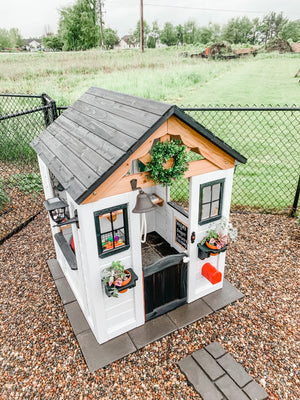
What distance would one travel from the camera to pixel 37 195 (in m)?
7.88

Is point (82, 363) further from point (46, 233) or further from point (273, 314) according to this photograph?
point (46, 233)

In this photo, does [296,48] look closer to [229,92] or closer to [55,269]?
[229,92]

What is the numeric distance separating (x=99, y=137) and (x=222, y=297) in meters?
3.15

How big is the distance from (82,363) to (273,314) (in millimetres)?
2813

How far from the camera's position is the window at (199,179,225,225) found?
384cm

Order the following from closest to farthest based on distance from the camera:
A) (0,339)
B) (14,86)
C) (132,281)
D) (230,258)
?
(132,281)
(0,339)
(230,258)
(14,86)

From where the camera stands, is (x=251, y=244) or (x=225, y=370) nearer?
(x=225, y=370)

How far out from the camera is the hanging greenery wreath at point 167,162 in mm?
3045

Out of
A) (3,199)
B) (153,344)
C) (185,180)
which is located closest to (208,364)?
(153,344)

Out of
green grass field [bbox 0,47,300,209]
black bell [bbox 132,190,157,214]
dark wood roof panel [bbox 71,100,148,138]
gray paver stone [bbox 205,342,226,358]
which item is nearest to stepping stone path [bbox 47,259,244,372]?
gray paver stone [bbox 205,342,226,358]

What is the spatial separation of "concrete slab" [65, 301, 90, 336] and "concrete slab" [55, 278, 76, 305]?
0.10 m

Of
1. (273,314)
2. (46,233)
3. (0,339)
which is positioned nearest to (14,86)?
(46,233)

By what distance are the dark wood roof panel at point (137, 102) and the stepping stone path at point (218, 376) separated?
119 inches

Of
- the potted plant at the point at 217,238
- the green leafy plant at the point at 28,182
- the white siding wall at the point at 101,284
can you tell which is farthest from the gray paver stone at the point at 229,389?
the green leafy plant at the point at 28,182
